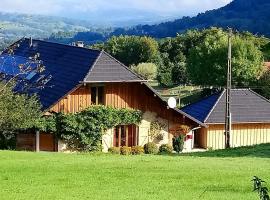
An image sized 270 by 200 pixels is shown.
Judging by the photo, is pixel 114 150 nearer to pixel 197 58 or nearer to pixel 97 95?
pixel 97 95

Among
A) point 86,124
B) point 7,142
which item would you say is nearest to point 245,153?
point 86,124

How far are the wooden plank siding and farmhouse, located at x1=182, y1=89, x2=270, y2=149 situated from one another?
4.46 m

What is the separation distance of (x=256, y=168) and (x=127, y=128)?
51.8 ft

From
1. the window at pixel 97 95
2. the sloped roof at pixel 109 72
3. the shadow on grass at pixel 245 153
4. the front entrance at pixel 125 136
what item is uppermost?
the sloped roof at pixel 109 72

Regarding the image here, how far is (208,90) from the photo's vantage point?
2618 inches

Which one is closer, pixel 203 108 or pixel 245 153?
pixel 245 153

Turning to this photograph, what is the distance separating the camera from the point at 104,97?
106 ft

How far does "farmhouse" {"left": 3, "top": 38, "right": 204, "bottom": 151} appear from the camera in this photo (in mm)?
31375

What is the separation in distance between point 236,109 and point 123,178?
24898 millimetres

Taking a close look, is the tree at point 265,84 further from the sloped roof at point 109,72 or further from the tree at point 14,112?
the tree at point 14,112

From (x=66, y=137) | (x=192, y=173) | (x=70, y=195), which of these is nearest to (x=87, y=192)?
(x=70, y=195)

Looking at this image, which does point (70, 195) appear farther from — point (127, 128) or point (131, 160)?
point (127, 128)

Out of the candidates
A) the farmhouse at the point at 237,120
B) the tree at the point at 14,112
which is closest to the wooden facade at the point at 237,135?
the farmhouse at the point at 237,120

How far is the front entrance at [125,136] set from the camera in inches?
1289
